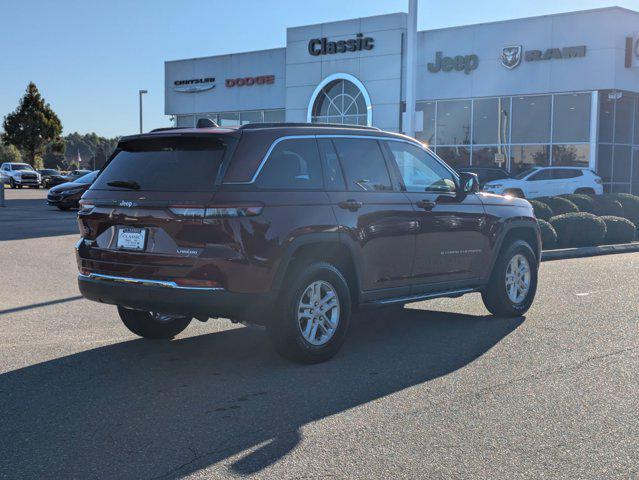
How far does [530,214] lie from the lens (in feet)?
30.7

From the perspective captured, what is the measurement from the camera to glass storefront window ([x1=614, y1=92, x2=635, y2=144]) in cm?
3266

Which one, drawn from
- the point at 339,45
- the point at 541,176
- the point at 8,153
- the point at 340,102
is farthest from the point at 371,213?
the point at 8,153

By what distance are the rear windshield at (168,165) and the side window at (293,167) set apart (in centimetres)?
40

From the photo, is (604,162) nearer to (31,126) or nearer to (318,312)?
(318,312)

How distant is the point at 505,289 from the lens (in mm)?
8891

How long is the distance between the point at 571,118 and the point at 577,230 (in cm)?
1581

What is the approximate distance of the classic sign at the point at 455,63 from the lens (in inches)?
1353

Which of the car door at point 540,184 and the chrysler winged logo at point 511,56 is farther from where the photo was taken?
the chrysler winged logo at point 511,56

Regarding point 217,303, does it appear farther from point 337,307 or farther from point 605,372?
point 605,372

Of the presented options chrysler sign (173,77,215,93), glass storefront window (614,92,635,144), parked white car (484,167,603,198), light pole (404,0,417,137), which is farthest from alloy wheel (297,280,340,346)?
chrysler sign (173,77,215,93)

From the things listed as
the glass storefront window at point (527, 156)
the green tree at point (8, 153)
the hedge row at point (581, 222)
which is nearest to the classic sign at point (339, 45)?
the glass storefront window at point (527, 156)

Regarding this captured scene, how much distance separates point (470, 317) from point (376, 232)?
2.45 meters

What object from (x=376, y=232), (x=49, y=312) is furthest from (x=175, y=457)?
(x=49, y=312)

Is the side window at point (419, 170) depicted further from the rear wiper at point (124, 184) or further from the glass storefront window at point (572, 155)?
the glass storefront window at point (572, 155)
